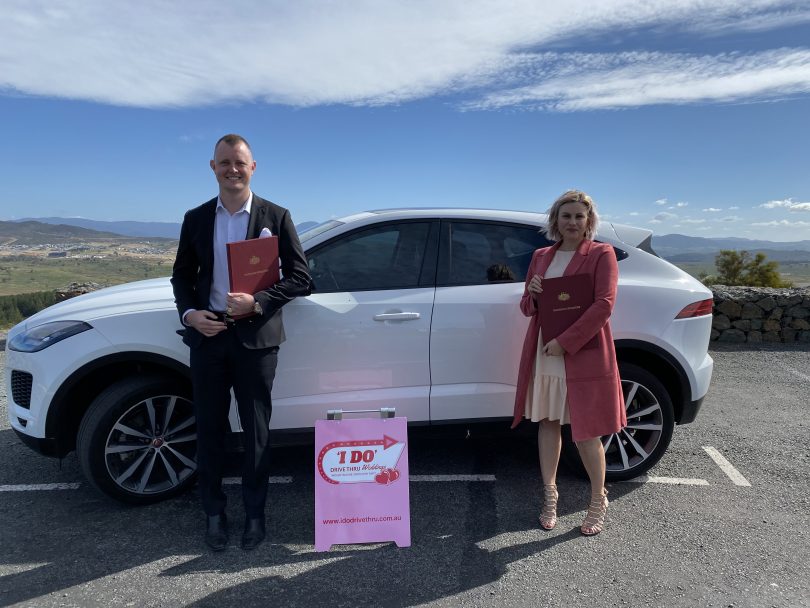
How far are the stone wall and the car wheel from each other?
300 inches

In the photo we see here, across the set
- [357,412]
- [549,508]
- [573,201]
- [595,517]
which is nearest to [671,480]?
[595,517]

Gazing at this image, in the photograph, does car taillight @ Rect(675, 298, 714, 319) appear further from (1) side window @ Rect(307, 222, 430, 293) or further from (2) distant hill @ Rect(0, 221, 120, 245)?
(2) distant hill @ Rect(0, 221, 120, 245)

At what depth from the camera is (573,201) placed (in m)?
2.82

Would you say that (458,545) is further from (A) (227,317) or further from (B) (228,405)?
(A) (227,317)

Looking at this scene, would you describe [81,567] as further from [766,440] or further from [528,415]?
[766,440]

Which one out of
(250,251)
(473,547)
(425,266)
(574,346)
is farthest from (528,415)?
(250,251)

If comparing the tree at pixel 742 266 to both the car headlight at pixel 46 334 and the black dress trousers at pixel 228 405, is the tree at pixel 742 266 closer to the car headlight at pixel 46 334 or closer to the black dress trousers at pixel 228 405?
the black dress trousers at pixel 228 405

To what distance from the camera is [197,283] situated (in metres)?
2.77

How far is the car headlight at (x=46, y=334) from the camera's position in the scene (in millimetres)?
3023

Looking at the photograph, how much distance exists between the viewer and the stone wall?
805 centimetres

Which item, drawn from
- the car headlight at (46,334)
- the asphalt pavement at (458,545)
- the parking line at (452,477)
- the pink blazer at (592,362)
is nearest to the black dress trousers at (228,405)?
the asphalt pavement at (458,545)

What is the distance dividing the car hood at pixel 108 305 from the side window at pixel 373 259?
91 centimetres

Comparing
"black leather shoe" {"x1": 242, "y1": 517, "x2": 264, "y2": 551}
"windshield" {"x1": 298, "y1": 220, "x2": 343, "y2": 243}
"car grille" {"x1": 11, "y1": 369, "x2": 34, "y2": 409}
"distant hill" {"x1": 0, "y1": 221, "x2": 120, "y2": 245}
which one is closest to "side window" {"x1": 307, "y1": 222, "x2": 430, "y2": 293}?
"windshield" {"x1": 298, "y1": 220, "x2": 343, "y2": 243}

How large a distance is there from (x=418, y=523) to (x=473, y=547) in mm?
378
